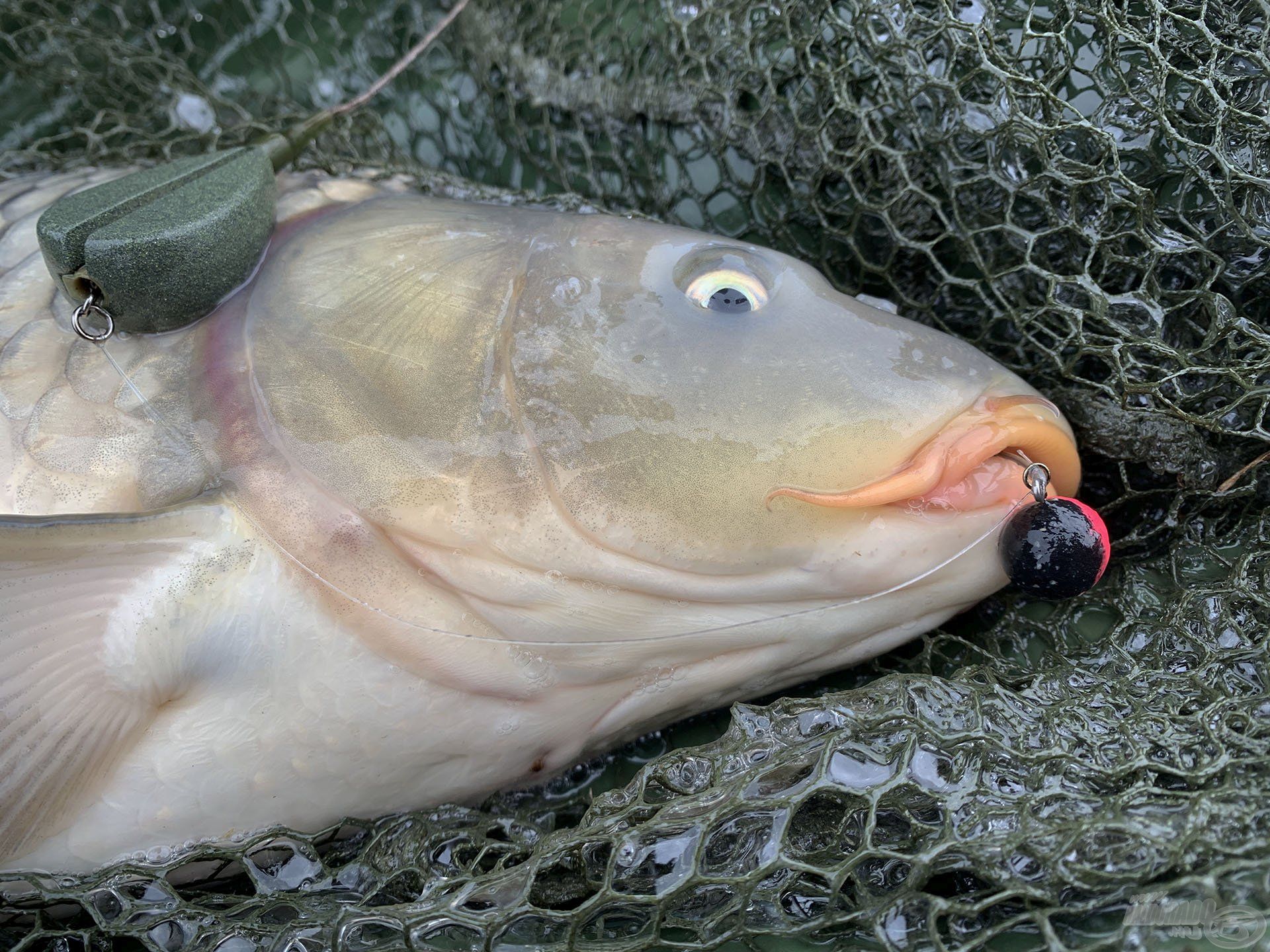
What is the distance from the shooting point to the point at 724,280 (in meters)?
1.67

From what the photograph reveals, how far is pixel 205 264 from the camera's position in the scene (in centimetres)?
171

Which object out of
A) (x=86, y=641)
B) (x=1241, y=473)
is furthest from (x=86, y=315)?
(x=1241, y=473)

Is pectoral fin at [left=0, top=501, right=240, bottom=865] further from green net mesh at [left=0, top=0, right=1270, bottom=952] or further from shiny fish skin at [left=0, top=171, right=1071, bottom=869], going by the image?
green net mesh at [left=0, top=0, right=1270, bottom=952]

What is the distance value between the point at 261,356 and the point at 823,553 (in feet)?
3.07

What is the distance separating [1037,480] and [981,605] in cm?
38

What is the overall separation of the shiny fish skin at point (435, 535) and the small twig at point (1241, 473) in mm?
344

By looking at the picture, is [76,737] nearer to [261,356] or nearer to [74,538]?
[74,538]

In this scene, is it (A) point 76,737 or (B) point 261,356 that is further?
(B) point 261,356

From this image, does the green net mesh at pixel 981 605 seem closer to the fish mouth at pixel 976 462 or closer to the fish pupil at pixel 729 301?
the fish mouth at pixel 976 462

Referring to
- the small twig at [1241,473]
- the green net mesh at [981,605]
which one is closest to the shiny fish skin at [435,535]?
the green net mesh at [981,605]

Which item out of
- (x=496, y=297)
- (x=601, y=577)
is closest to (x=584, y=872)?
(x=601, y=577)

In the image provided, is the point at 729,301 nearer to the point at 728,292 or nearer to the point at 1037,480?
the point at 728,292

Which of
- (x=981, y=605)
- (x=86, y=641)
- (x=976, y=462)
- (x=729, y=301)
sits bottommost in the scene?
(x=981, y=605)

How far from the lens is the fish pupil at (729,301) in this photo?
5.39 ft
